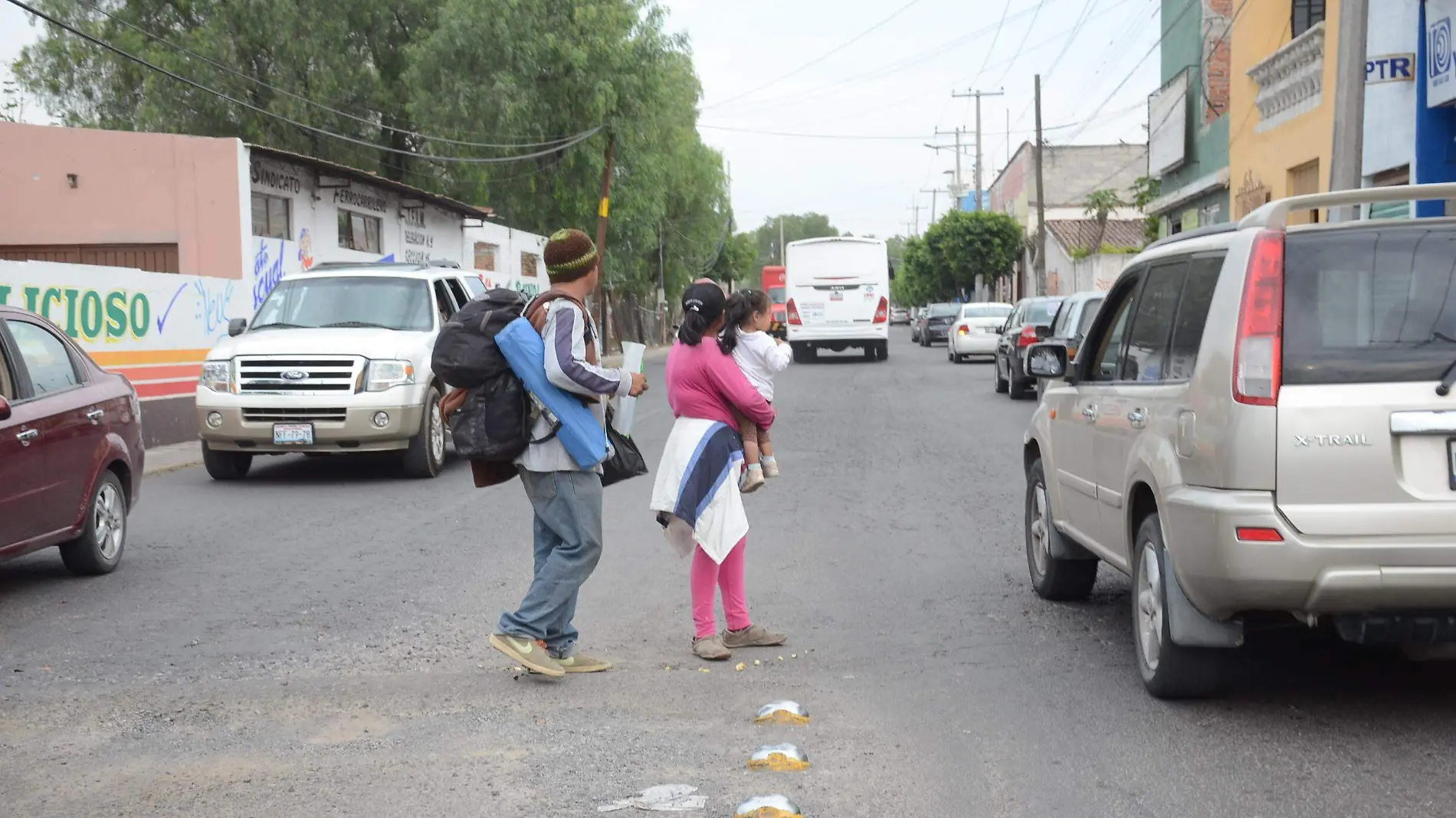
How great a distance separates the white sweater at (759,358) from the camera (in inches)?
259

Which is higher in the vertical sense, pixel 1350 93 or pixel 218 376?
pixel 1350 93

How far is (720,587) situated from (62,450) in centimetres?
418

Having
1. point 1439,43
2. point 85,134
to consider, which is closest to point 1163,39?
point 1439,43

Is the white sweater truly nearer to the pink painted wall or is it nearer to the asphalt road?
the asphalt road

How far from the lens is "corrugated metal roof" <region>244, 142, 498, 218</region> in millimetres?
25078

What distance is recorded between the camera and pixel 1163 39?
34.2 metres

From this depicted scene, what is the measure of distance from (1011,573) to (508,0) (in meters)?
31.7

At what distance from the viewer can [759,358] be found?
6645 mm

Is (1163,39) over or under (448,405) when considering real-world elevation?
over

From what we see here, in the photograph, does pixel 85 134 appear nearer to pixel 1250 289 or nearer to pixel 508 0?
pixel 508 0

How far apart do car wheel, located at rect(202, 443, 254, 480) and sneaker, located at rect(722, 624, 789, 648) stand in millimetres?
8303

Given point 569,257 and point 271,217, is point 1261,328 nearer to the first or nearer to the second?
point 569,257

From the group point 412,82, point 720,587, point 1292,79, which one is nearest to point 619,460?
point 720,587

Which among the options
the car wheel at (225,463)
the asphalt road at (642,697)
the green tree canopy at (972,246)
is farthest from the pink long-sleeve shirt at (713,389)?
the green tree canopy at (972,246)
